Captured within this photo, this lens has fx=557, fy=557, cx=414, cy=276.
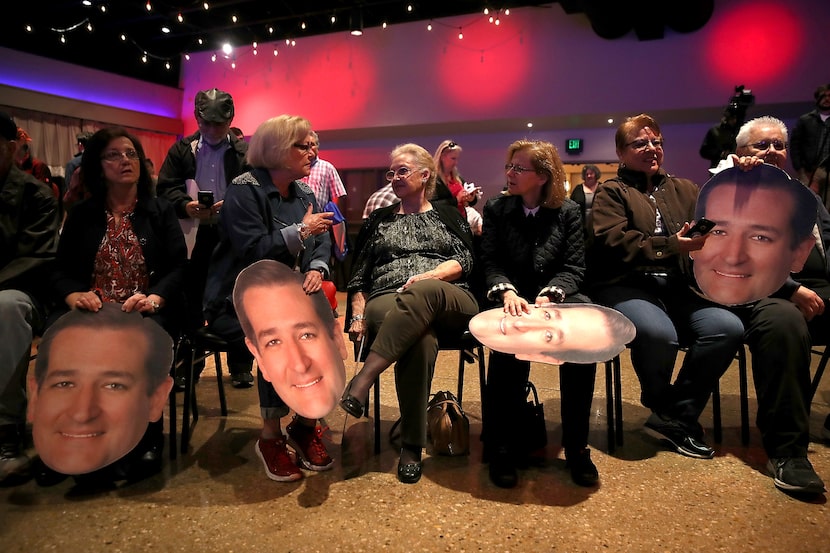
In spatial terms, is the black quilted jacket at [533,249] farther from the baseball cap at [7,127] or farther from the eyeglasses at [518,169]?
the baseball cap at [7,127]

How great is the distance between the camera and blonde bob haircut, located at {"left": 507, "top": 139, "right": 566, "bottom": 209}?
2.41m

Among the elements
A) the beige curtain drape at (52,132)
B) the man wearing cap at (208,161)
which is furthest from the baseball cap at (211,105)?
the beige curtain drape at (52,132)

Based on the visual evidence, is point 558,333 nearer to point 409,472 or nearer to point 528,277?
point 528,277

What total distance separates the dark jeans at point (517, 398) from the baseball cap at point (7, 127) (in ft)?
7.19

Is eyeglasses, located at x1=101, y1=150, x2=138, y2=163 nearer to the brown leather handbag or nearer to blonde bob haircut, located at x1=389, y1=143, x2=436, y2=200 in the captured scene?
blonde bob haircut, located at x1=389, y1=143, x2=436, y2=200

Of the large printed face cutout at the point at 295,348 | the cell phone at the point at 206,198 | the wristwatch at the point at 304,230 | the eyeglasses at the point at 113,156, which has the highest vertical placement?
the eyeglasses at the point at 113,156

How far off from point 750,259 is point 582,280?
0.63 meters

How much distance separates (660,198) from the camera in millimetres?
2492

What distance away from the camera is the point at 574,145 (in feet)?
25.5

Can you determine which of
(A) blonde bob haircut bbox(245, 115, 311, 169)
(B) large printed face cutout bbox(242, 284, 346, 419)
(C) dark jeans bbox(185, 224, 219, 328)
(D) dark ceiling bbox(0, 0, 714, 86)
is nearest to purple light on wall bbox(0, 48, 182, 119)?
(D) dark ceiling bbox(0, 0, 714, 86)

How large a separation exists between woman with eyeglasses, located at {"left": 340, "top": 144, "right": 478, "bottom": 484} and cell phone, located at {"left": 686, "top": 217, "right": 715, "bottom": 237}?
2.94ft

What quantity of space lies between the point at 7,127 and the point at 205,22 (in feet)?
23.4

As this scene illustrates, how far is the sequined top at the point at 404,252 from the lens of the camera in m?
2.44

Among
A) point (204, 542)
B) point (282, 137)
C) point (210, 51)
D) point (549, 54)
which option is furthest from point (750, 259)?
point (210, 51)
